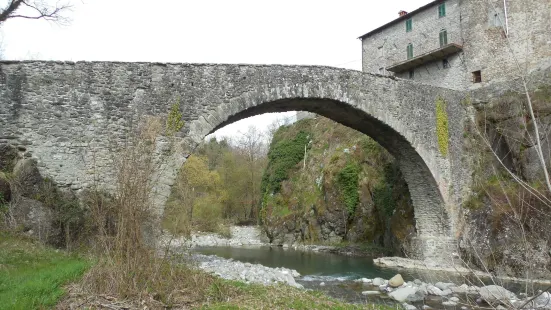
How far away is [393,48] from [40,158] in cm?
2116

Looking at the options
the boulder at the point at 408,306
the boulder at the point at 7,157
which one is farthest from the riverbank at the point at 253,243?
the boulder at the point at 408,306

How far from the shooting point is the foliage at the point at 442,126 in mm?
15512

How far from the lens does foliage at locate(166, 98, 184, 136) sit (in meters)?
10.8

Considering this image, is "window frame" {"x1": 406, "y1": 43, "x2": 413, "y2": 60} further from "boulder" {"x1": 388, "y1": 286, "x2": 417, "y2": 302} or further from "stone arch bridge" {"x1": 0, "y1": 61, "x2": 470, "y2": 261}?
"boulder" {"x1": 388, "y1": 286, "x2": 417, "y2": 302}

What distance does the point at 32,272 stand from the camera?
654 centimetres

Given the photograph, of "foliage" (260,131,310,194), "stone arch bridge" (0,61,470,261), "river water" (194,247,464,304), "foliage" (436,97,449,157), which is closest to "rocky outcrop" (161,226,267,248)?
"foliage" (260,131,310,194)

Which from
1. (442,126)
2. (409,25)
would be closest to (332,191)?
(442,126)

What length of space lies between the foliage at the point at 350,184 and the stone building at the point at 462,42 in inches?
246

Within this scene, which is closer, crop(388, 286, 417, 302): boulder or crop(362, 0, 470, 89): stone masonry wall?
crop(388, 286, 417, 302): boulder

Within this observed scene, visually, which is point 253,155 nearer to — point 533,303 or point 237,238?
point 237,238

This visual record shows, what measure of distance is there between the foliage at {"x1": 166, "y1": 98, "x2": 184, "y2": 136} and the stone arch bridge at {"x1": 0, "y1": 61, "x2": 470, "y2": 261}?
0.38 feet

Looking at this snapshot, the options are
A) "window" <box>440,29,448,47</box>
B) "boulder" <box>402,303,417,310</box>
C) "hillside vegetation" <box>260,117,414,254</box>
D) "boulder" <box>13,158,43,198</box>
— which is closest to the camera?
"boulder" <box>402,303,417,310</box>

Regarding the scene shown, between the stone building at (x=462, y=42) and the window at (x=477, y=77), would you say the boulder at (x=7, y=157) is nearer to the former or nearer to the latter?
the stone building at (x=462, y=42)

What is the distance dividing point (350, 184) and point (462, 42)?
29.9 ft
